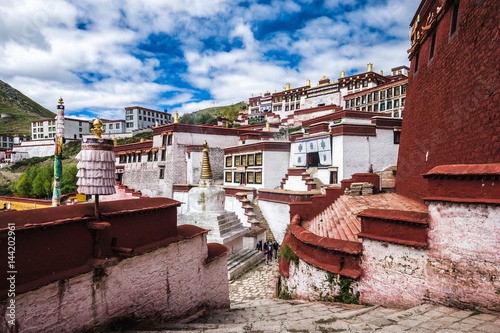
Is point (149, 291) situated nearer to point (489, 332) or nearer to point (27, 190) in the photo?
point (489, 332)

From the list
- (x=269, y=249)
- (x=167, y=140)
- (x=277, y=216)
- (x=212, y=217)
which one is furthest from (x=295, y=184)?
(x=167, y=140)

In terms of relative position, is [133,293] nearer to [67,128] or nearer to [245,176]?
[245,176]

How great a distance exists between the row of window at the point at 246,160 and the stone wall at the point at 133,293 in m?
15.4

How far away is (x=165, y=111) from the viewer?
76625 millimetres

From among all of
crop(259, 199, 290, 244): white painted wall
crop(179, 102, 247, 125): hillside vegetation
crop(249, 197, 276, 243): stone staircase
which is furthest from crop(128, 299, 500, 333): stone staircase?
crop(179, 102, 247, 125): hillside vegetation

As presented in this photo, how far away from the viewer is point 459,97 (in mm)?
6336

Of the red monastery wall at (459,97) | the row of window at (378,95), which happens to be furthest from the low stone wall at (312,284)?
the row of window at (378,95)

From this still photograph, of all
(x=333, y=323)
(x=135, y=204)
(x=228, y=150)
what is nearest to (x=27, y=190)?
(x=228, y=150)

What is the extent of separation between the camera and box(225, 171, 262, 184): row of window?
2167 centimetres

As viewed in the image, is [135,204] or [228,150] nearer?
[135,204]

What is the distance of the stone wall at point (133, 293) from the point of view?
322 centimetres

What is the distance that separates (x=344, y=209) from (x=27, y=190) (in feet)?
140

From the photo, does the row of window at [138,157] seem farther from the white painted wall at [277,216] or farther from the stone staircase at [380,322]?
the stone staircase at [380,322]

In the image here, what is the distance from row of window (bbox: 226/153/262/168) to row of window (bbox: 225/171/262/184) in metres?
0.82
